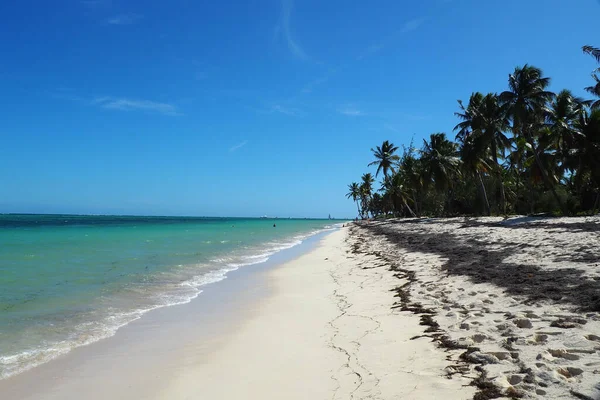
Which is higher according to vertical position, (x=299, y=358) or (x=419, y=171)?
(x=419, y=171)

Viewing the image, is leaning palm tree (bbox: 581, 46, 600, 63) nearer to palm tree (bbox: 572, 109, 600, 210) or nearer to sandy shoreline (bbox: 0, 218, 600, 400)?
palm tree (bbox: 572, 109, 600, 210)

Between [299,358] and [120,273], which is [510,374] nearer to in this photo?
[299,358]

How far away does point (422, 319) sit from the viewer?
5.74 m

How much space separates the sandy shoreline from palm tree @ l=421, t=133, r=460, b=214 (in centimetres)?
3703

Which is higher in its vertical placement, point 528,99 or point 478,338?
point 528,99

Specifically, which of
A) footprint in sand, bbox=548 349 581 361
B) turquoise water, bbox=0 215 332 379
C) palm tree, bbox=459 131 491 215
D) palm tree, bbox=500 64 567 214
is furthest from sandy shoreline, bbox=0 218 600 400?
palm tree, bbox=459 131 491 215

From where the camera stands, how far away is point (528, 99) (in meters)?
31.1

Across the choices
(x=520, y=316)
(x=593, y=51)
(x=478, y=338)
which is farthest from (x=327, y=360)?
(x=593, y=51)

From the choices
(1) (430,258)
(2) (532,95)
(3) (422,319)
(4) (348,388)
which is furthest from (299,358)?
(2) (532,95)

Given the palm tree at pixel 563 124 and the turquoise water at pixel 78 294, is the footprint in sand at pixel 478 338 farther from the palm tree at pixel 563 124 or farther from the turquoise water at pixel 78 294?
the palm tree at pixel 563 124

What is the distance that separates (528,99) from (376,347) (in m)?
33.8

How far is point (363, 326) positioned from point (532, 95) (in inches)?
1286

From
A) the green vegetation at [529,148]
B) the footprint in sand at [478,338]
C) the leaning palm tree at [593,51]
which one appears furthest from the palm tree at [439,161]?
the footprint in sand at [478,338]

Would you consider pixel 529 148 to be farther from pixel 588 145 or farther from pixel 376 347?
pixel 376 347
